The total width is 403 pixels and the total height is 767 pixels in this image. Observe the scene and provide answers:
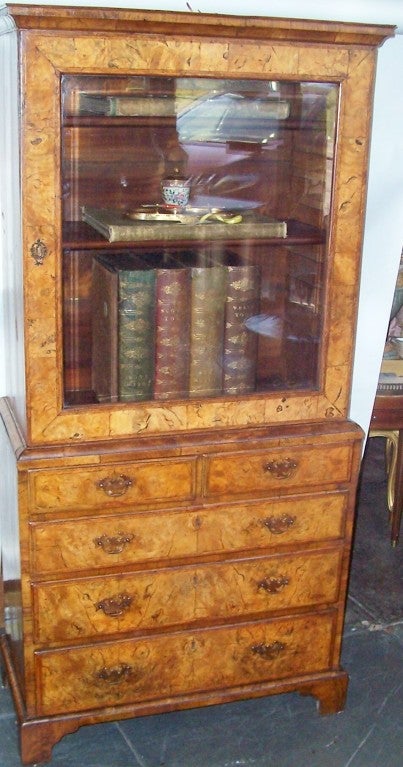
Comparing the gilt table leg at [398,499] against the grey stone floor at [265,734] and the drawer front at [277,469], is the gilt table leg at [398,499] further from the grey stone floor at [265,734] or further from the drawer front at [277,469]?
the drawer front at [277,469]

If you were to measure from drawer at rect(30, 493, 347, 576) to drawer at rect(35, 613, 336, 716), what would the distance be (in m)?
0.21

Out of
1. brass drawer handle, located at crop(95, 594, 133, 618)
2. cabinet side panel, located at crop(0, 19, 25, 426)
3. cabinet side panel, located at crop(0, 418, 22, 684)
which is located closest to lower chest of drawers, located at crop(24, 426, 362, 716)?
brass drawer handle, located at crop(95, 594, 133, 618)

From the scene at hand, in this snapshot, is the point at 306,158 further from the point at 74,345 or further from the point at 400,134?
the point at 74,345

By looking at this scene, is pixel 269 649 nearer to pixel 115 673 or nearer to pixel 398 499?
pixel 115 673

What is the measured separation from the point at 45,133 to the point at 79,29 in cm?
20

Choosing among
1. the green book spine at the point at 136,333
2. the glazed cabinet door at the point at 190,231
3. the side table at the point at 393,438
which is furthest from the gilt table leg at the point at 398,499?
the green book spine at the point at 136,333

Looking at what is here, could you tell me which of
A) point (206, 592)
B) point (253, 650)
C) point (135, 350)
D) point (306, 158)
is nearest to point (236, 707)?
point (253, 650)

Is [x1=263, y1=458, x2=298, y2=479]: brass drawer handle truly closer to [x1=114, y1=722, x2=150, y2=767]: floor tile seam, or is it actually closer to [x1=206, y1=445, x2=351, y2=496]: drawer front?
[x1=206, y1=445, x2=351, y2=496]: drawer front

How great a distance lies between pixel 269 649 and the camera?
7.75ft

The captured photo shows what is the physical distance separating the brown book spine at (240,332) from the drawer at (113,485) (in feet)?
0.70

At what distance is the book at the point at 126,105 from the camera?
1.96 meters

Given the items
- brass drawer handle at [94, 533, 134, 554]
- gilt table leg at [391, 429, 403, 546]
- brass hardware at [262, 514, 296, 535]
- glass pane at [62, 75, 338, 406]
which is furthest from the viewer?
gilt table leg at [391, 429, 403, 546]

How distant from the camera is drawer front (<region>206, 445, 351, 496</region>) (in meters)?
2.21

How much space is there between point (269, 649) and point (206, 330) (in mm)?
789
